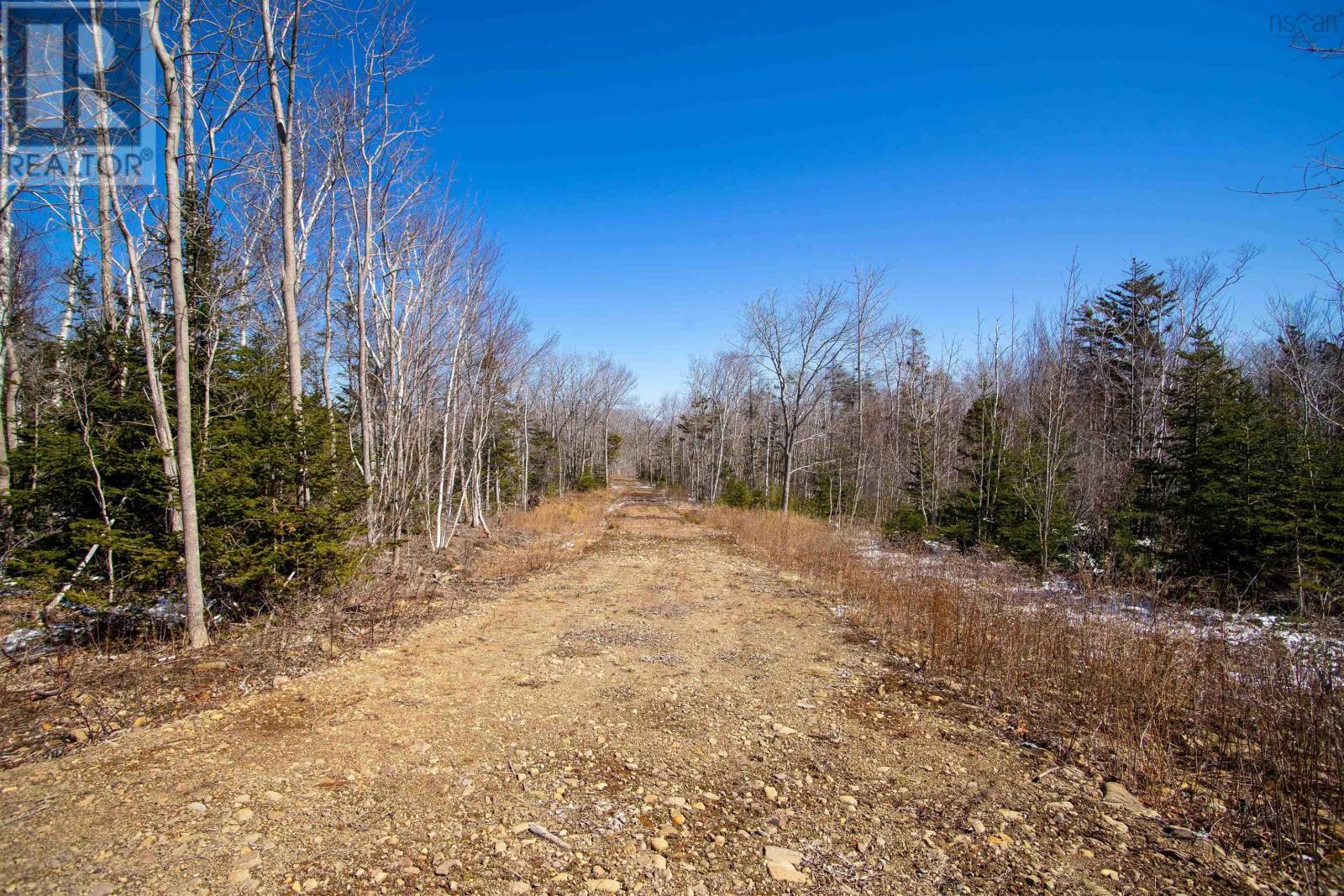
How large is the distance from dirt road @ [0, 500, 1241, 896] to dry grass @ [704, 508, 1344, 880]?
417mm

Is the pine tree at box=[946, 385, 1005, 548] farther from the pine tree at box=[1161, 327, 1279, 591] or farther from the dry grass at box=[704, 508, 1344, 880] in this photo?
the dry grass at box=[704, 508, 1344, 880]

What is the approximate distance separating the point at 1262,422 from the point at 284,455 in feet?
49.6

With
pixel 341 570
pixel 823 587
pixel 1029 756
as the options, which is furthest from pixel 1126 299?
pixel 341 570

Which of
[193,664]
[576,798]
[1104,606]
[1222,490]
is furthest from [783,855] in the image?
[1222,490]

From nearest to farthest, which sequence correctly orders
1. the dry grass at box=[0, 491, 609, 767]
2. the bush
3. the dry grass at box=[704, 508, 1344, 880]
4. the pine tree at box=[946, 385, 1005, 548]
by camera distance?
the dry grass at box=[704, 508, 1344, 880], the dry grass at box=[0, 491, 609, 767], the pine tree at box=[946, 385, 1005, 548], the bush

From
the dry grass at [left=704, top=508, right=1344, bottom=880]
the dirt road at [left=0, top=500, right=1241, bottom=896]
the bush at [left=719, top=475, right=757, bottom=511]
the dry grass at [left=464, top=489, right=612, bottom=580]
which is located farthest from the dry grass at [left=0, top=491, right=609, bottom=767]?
the bush at [left=719, top=475, right=757, bottom=511]

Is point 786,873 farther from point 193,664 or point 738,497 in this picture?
point 738,497

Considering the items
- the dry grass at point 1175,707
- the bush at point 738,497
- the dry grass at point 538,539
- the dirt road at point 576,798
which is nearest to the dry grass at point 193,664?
the dirt road at point 576,798

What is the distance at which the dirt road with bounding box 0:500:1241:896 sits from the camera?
262 centimetres

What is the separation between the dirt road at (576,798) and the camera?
262cm

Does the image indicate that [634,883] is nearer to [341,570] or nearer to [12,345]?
[341,570]

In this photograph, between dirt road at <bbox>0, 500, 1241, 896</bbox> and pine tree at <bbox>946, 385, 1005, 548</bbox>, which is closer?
dirt road at <bbox>0, 500, 1241, 896</bbox>

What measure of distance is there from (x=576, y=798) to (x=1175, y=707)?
473 centimetres

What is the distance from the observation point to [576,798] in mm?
3312
